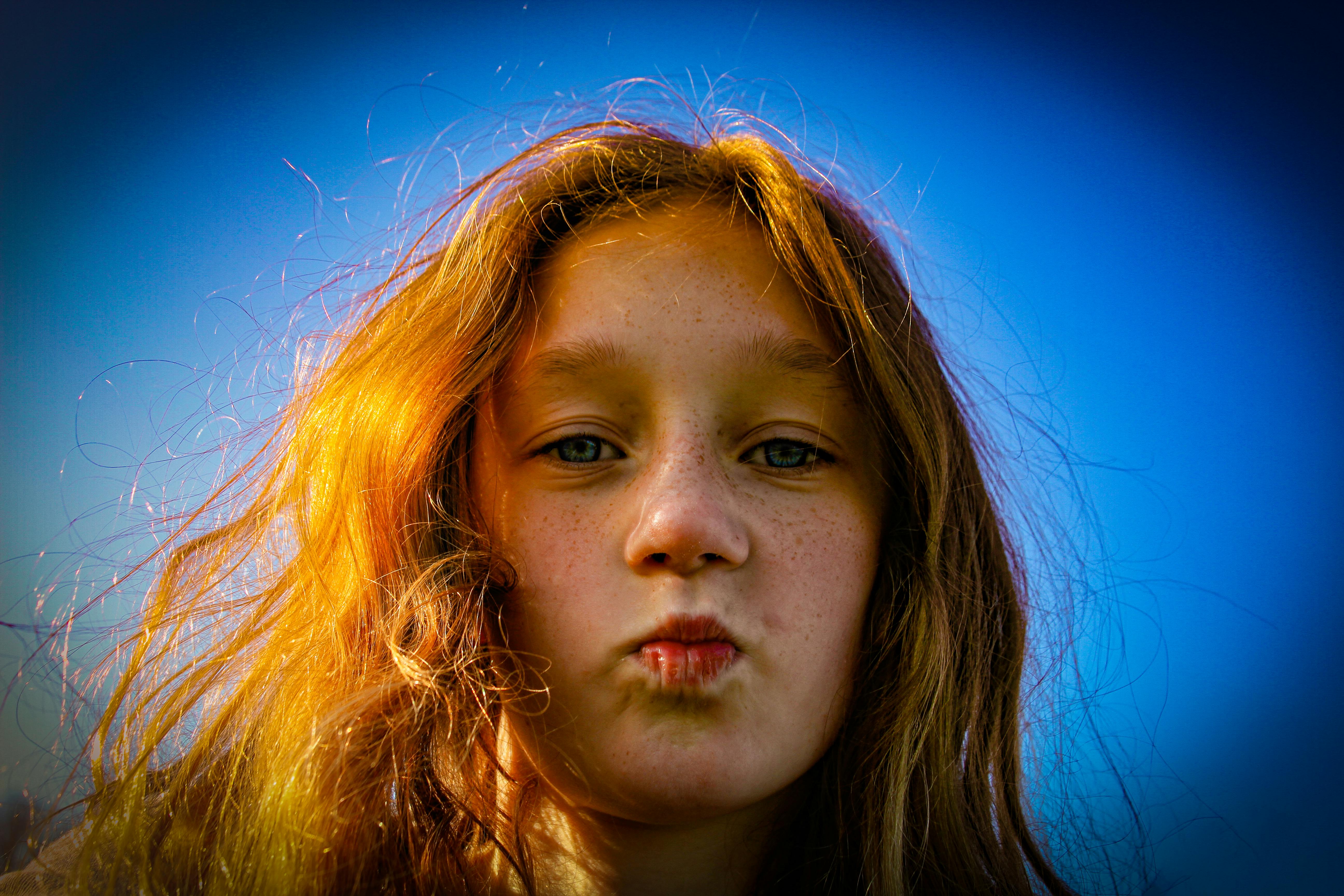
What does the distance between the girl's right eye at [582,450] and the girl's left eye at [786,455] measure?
0.19 meters

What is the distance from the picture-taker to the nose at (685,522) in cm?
99

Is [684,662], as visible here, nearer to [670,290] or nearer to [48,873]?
[670,290]

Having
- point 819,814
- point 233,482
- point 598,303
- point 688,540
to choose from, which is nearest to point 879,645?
point 819,814

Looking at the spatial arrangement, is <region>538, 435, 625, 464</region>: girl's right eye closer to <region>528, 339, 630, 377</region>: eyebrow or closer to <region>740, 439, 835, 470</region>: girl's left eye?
<region>528, 339, 630, 377</region>: eyebrow

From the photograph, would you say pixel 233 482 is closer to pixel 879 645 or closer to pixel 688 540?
pixel 688 540

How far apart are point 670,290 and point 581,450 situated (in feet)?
0.83

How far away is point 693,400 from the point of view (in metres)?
1.08

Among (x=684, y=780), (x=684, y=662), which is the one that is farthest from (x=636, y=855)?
(x=684, y=662)

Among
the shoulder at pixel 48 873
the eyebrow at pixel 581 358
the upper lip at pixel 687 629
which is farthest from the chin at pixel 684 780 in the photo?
the shoulder at pixel 48 873

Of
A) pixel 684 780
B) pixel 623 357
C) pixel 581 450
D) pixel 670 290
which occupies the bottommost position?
pixel 684 780

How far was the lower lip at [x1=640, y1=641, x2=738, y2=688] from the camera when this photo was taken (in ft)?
3.20

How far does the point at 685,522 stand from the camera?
3.23ft

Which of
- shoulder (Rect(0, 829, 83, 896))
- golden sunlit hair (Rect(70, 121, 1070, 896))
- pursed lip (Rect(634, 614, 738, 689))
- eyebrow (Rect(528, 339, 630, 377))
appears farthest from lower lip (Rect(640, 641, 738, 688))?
shoulder (Rect(0, 829, 83, 896))

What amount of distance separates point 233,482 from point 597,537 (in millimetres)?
671
